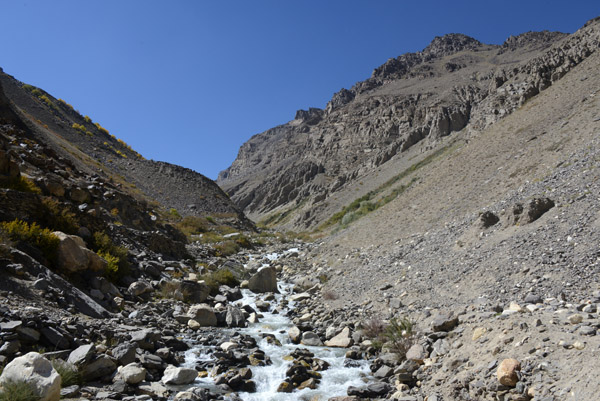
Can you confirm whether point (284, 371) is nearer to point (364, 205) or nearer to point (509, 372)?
point (509, 372)

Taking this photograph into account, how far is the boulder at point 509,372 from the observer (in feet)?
17.1

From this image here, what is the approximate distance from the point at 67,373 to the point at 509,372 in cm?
678

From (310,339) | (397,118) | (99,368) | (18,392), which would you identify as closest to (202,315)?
(310,339)

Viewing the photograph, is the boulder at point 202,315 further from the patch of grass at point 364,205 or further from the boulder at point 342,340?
the patch of grass at point 364,205

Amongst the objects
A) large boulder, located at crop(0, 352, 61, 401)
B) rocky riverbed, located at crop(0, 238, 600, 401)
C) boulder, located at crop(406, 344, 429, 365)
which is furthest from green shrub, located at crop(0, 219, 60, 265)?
boulder, located at crop(406, 344, 429, 365)

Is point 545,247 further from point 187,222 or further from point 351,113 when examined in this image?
point 351,113

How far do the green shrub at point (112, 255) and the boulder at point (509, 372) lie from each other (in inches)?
394

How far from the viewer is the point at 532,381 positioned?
16.6 feet

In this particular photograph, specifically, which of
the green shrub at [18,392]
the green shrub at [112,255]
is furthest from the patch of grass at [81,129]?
the green shrub at [18,392]

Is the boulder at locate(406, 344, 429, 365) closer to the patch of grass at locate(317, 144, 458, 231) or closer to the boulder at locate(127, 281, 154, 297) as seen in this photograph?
the boulder at locate(127, 281, 154, 297)

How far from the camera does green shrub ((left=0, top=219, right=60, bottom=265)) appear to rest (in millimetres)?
8594

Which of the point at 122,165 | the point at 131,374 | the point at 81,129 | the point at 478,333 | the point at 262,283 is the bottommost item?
the point at 478,333

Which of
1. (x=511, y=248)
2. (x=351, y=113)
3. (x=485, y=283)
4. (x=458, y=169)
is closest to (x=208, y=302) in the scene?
(x=485, y=283)

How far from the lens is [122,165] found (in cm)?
4225
